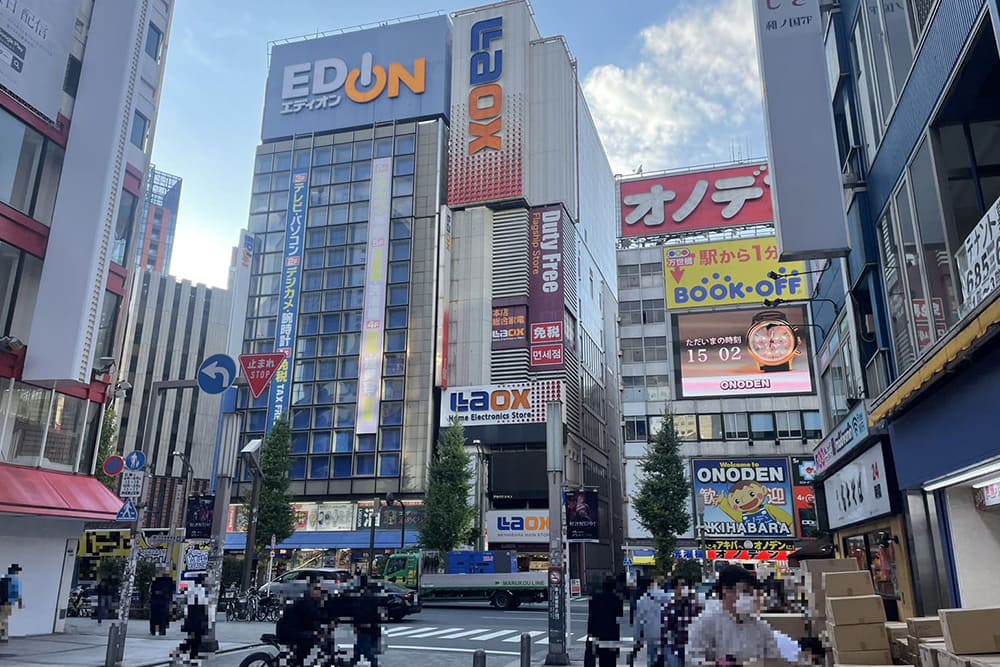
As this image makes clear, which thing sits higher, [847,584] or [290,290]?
[290,290]

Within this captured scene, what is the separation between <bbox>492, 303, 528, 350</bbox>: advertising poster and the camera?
53062 millimetres

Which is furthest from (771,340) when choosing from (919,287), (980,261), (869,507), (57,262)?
(57,262)

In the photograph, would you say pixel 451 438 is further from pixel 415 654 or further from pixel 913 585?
pixel 913 585

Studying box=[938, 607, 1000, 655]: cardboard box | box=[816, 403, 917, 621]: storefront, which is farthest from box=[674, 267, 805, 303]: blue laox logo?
box=[938, 607, 1000, 655]: cardboard box

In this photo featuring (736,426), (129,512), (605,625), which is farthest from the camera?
(736,426)

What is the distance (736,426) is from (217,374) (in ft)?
156

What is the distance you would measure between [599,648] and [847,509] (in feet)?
30.3

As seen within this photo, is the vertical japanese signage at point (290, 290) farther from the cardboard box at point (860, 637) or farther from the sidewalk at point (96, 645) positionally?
the cardboard box at point (860, 637)

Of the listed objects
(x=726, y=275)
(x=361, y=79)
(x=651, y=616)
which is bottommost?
(x=651, y=616)

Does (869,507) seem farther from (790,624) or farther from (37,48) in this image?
(37,48)

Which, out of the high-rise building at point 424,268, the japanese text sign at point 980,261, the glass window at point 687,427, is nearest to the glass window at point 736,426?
the glass window at point 687,427

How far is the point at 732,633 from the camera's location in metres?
5.86

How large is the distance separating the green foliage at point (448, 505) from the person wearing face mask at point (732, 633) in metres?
37.7

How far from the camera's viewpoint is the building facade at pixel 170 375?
78.2m
